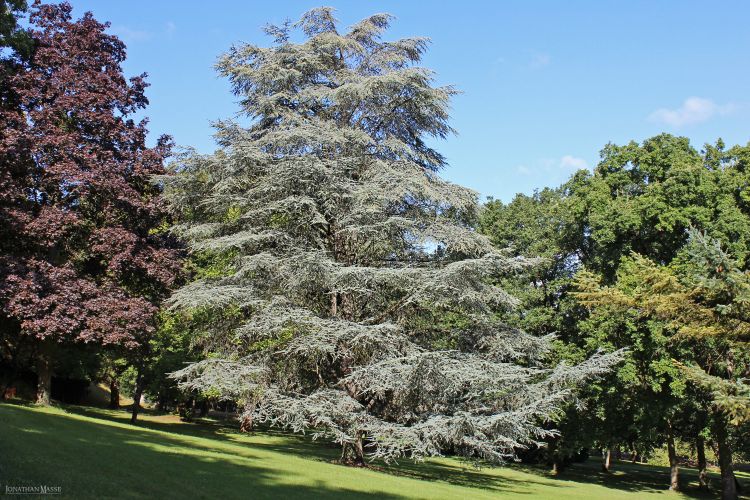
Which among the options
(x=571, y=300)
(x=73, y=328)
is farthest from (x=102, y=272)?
(x=571, y=300)

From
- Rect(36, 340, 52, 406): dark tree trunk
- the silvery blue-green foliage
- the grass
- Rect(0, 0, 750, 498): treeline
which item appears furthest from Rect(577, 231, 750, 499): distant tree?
Rect(36, 340, 52, 406): dark tree trunk

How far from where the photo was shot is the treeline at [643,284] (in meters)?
22.5

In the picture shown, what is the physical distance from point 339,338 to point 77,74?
14.1 m

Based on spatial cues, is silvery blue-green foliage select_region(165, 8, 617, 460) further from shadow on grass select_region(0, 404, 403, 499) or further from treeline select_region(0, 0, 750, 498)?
shadow on grass select_region(0, 404, 403, 499)

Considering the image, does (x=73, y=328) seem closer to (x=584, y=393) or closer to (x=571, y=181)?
(x=584, y=393)

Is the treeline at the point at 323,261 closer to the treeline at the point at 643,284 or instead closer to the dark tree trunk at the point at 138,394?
the treeline at the point at 643,284

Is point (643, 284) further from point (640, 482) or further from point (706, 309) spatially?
point (640, 482)

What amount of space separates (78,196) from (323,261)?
10090mm

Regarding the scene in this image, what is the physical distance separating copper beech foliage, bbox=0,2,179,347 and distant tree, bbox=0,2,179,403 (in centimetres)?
4

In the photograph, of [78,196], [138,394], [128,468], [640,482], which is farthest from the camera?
[640,482]

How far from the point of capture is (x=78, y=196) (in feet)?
64.6

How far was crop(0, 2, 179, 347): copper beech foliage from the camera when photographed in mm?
17922

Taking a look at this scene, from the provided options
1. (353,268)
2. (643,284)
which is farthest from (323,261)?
(643,284)

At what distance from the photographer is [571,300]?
30.3 meters
